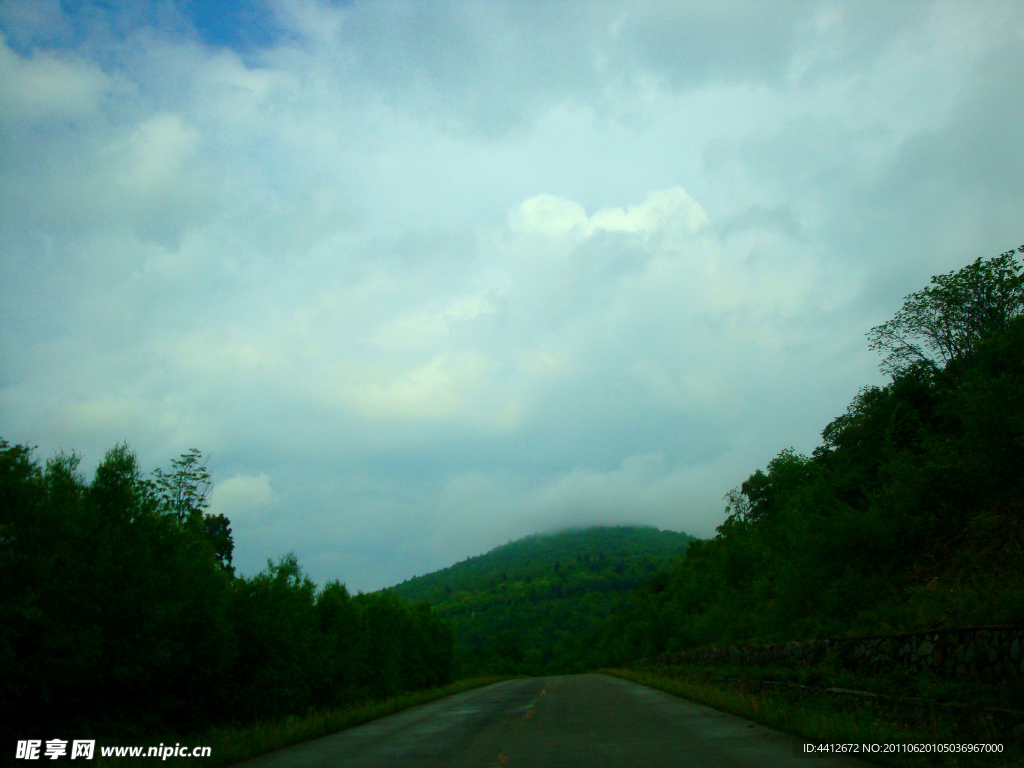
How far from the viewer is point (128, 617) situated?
17109mm

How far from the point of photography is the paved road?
34.0 feet

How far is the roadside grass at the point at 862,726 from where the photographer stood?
850cm

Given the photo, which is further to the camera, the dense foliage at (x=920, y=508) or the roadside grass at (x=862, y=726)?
the dense foliage at (x=920, y=508)

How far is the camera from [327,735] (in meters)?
18.5

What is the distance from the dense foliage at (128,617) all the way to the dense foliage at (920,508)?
63.6ft

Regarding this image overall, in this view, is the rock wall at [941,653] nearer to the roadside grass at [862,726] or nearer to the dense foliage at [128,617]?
the roadside grass at [862,726]

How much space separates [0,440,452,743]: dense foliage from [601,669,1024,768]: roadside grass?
45.2 ft

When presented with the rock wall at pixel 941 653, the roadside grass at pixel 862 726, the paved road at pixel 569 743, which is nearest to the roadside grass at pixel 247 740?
the paved road at pixel 569 743

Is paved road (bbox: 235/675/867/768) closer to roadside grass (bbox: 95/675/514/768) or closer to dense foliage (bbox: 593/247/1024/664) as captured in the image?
roadside grass (bbox: 95/675/514/768)

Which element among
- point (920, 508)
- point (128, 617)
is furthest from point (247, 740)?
point (920, 508)

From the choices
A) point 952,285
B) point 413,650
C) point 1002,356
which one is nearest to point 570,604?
point 413,650

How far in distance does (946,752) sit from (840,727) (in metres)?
2.10

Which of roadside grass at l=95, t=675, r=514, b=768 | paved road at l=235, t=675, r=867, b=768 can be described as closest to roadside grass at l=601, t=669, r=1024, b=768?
paved road at l=235, t=675, r=867, b=768

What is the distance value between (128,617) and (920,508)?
2721 cm
